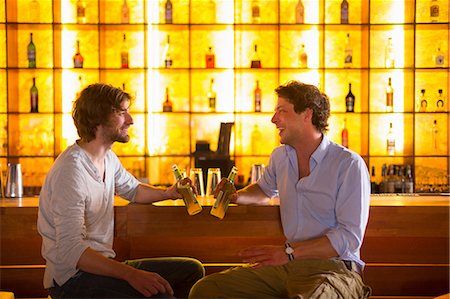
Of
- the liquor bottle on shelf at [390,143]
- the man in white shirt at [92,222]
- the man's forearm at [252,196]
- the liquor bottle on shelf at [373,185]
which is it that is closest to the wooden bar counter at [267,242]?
the man's forearm at [252,196]

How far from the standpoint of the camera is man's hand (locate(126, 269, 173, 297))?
242 cm

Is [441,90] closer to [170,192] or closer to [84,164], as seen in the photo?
[170,192]

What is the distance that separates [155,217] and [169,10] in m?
3.41

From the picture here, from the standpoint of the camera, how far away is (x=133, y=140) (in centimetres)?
625

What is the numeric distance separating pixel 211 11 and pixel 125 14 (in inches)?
28.5

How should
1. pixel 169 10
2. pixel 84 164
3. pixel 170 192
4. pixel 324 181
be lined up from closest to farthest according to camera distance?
1. pixel 84 164
2. pixel 324 181
3. pixel 170 192
4. pixel 169 10

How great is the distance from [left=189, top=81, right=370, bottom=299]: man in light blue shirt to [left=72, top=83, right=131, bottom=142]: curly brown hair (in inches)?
25.5

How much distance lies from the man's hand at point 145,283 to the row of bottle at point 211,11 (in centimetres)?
395

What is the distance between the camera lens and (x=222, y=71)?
6.18m

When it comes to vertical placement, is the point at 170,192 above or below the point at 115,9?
below

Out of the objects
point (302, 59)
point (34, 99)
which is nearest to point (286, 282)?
point (302, 59)

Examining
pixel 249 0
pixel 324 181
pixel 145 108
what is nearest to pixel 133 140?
pixel 145 108

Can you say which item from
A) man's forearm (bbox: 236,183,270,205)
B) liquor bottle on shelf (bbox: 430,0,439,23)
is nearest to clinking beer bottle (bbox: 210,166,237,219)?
man's forearm (bbox: 236,183,270,205)

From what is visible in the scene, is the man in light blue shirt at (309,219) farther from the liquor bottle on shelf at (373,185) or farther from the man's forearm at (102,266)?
the liquor bottle on shelf at (373,185)
